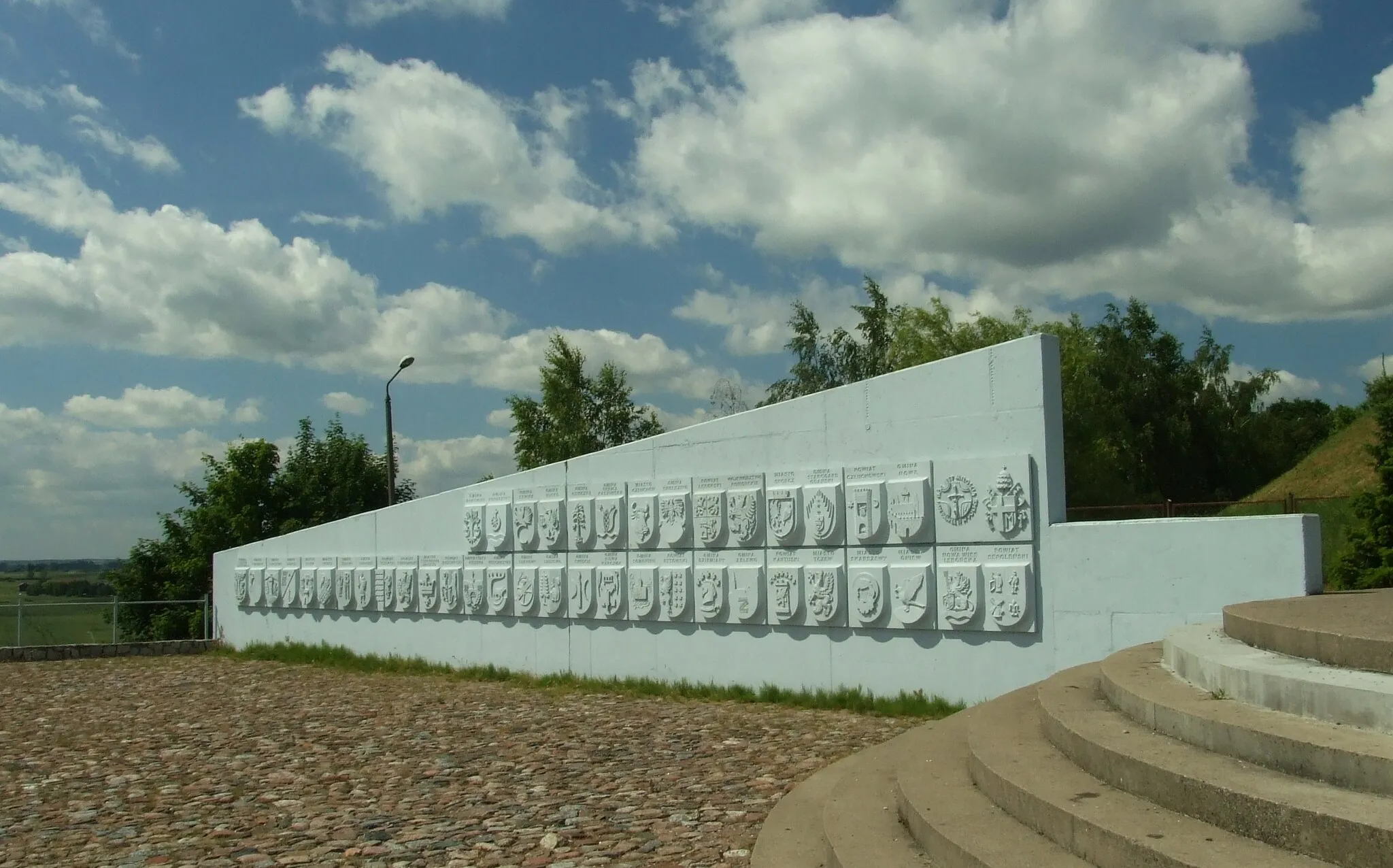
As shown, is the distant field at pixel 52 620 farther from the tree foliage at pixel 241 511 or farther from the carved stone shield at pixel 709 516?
the carved stone shield at pixel 709 516

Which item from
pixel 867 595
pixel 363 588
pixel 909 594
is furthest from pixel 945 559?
pixel 363 588

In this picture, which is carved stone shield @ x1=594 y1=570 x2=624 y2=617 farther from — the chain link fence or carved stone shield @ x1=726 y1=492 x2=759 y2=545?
the chain link fence

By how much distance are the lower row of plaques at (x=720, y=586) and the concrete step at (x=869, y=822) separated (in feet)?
10.3

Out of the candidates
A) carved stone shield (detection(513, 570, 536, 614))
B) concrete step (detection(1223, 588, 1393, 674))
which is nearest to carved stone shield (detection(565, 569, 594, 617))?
carved stone shield (detection(513, 570, 536, 614))

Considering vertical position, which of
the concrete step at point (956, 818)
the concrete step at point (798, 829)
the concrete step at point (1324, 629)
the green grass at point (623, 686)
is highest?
the concrete step at point (1324, 629)

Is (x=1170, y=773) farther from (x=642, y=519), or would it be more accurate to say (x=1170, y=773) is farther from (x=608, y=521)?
(x=608, y=521)

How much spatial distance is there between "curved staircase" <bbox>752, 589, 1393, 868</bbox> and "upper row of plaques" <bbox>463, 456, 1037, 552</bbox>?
11.0 feet

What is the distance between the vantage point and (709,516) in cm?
1297

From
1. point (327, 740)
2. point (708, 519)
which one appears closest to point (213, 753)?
point (327, 740)

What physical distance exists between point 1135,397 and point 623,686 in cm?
3998

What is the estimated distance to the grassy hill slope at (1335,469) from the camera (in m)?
31.6

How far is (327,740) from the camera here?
34.8ft

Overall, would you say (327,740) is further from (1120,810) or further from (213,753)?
(1120,810)

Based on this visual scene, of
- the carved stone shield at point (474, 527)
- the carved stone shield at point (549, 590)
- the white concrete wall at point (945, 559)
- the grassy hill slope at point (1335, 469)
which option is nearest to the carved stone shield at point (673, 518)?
the white concrete wall at point (945, 559)
